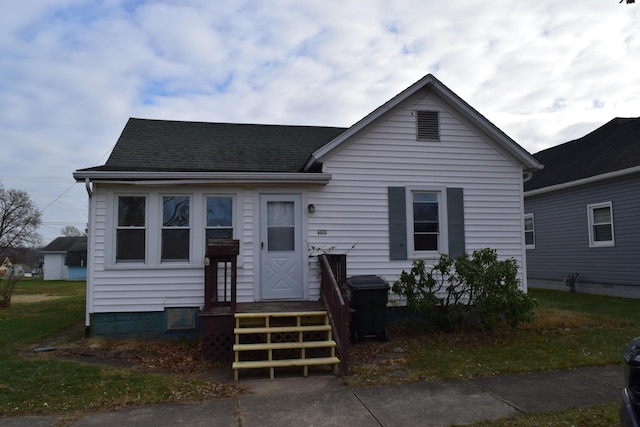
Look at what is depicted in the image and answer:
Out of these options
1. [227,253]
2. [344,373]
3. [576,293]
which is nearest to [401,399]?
[344,373]

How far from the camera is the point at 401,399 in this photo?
5121 mm

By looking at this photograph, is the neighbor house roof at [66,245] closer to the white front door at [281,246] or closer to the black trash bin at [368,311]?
the white front door at [281,246]

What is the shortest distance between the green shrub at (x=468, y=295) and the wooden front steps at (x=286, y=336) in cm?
191

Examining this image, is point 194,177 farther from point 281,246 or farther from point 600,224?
point 600,224

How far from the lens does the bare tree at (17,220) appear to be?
134 ft

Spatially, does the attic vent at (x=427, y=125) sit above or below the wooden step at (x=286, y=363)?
above

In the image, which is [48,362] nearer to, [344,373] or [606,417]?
[344,373]

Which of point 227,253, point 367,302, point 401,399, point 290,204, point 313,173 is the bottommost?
point 401,399

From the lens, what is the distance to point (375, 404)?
4.97m

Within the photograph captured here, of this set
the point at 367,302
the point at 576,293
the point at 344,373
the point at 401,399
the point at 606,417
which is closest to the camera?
the point at 606,417

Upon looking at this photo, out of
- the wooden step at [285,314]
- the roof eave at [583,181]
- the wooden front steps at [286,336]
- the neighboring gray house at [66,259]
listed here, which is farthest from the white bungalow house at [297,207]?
the neighboring gray house at [66,259]

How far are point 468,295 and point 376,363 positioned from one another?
317 cm

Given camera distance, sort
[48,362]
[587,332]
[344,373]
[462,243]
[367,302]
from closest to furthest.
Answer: [344,373], [48,362], [367,302], [587,332], [462,243]

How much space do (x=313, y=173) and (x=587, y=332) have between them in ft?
19.2
